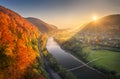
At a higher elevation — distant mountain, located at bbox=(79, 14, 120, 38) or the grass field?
distant mountain, located at bbox=(79, 14, 120, 38)

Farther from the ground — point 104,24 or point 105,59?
point 104,24

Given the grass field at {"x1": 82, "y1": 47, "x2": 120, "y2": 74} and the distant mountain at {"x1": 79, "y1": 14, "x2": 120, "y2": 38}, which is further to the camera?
the distant mountain at {"x1": 79, "y1": 14, "x2": 120, "y2": 38}

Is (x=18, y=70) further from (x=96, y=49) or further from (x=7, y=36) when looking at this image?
(x=96, y=49)

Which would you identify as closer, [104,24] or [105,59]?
[105,59]

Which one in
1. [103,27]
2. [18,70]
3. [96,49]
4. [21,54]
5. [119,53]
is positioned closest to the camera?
[18,70]

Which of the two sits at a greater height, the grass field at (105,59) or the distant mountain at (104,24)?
the distant mountain at (104,24)

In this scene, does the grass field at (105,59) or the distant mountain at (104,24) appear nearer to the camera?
the grass field at (105,59)

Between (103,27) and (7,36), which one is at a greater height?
(103,27)

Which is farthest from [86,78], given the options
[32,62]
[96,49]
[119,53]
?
[96,49]
